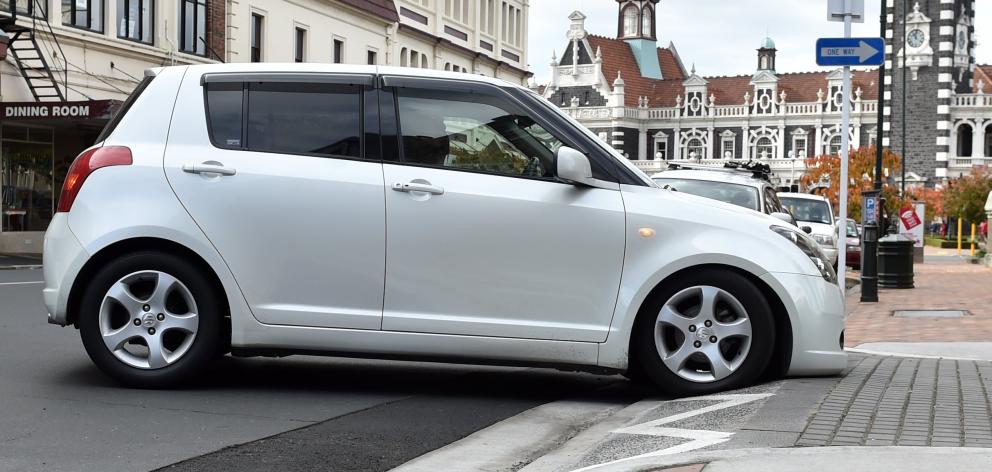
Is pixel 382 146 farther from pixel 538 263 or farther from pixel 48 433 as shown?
pixel 48 433

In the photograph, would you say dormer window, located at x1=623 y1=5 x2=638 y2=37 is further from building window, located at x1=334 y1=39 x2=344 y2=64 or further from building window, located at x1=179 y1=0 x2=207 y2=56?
building window, located at x1=179 y1=0 x2=207 y2=56

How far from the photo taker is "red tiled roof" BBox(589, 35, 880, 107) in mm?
114062

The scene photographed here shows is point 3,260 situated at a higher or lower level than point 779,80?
lower

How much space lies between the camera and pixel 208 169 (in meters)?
6.71

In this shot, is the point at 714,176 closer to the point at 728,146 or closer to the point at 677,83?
the point at 728,146

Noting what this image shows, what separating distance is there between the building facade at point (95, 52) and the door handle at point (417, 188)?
20.0 meters

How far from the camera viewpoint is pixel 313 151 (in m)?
6.77

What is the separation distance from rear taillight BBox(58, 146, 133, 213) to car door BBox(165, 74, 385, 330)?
0.25 m

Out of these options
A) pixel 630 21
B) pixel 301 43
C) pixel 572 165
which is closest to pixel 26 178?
pixel 301 43

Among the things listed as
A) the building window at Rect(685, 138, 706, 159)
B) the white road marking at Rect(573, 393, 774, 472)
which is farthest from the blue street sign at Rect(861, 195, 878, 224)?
the building window at Rect(685, 138, 706, 159)

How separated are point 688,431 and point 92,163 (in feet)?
11.6

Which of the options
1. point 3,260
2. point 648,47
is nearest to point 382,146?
point 3,260

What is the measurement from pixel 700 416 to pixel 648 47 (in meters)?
126

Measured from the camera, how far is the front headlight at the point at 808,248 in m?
6.89
